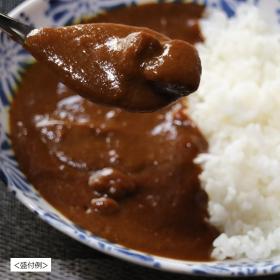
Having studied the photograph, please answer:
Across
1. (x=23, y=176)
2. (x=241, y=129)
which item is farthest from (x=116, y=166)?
(x=241, y=129)

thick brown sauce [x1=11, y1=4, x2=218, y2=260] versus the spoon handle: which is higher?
the spoon handle

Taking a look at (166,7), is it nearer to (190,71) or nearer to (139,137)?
(139,137)

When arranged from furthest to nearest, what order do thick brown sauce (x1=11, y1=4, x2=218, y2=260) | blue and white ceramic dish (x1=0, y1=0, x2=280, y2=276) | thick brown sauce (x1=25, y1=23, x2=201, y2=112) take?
thick brown sauce (x1=11, y1=4, x2=218, y2=260) < blue and white ceramic dish (x1=0, y1=0, x2=280, y2=276) < thick brown sauce (x1=25, y1=23, x2=201, y2=112)

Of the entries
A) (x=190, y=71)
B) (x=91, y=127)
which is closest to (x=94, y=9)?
(x=91, y=127)

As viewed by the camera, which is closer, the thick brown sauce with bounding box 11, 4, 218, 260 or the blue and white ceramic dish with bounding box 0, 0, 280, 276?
the blue and white ceramic dish with bounding box 0, 0, 280, 276

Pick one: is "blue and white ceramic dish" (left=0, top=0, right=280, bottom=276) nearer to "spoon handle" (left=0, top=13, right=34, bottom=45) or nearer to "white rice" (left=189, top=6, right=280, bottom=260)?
"white rice" (left=189, top=6, right=280, bottom=260)

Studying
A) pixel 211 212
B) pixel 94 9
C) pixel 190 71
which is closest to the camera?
pixel 190 71

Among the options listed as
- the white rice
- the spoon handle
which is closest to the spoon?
the spoon handle
